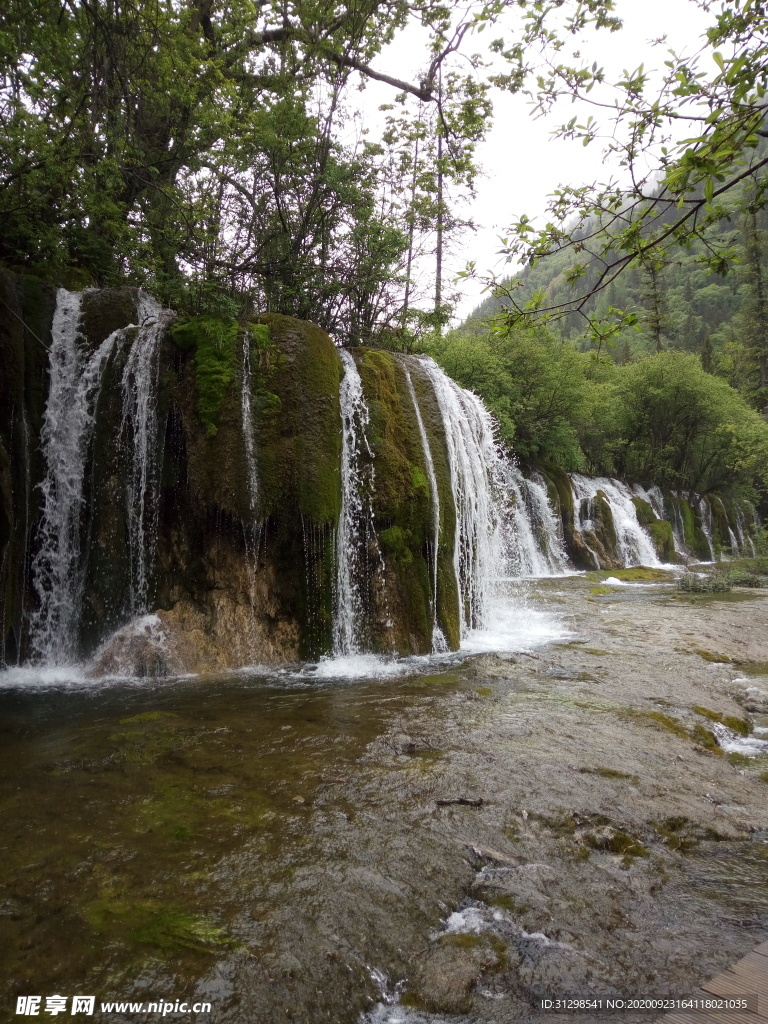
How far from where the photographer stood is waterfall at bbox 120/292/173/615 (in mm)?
7508

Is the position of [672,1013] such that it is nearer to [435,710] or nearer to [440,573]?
[435,710]

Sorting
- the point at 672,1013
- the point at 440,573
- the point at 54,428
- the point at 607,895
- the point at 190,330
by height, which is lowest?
the point at 607,895

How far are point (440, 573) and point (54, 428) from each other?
567 cm

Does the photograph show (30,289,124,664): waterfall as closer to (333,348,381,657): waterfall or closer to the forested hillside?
(333,348,381,657): waterfall

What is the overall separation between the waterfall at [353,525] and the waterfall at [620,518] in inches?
609

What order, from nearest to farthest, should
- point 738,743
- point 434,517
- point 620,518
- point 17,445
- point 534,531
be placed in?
point 738,743 < point 17,445 < point 434,517 < point 534,531 < point 620,518

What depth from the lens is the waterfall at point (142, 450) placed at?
7.51 meters

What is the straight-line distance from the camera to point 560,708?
5.46 meters

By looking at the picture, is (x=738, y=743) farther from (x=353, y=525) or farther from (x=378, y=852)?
(x=353, y=525)

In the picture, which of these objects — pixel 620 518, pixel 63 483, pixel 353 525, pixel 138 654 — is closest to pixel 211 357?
pixel 63 483

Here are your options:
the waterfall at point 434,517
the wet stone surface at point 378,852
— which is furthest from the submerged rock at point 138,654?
the waterfall at point 434,517

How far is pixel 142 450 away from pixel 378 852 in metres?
6.22

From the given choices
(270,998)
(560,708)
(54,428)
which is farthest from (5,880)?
(54,428)

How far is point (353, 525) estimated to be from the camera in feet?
26.0
